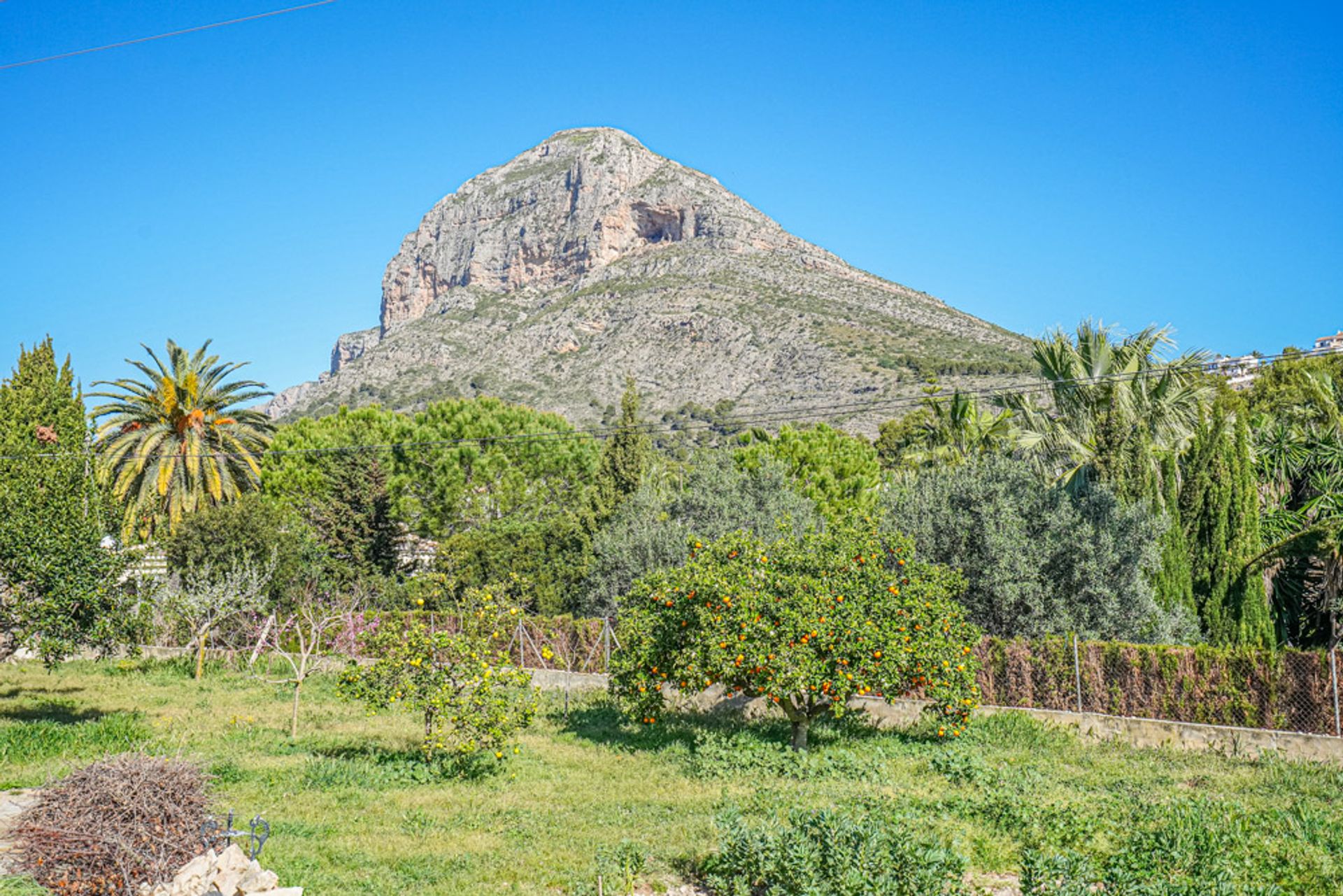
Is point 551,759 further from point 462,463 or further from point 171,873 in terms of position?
Result: point 462,463

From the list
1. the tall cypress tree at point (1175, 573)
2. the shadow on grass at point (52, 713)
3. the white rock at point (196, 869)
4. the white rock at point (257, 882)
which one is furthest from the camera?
the tall cypress tree at point (1175, 573)

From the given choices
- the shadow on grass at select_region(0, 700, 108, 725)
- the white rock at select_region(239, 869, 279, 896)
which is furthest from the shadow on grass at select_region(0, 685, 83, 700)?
the white rock at select_region(239, 869, 279, 896)

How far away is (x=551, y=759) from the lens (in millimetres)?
14953

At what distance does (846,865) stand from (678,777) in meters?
5.93

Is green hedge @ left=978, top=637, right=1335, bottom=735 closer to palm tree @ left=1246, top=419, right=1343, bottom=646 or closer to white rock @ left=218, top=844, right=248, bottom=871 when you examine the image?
palm tree @ left=1246, top=419, right=1343, bottom=646

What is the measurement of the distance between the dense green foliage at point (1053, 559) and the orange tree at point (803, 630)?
3787mm

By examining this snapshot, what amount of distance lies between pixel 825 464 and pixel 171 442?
78.5 ft

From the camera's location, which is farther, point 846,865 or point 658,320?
point 658,320

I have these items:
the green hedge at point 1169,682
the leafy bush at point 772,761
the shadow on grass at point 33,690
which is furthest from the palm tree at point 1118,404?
the shadow on grass at point 33,690

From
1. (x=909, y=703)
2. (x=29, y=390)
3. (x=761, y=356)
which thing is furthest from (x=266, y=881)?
(x=761, y=356)

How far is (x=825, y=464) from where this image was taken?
38469 mm

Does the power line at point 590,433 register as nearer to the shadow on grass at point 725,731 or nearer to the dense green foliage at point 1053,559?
the dense green foliage at point 1053,559

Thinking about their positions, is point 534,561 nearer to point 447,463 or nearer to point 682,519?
point 682,519

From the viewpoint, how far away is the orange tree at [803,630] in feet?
45.3
